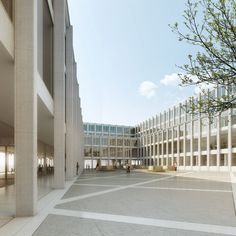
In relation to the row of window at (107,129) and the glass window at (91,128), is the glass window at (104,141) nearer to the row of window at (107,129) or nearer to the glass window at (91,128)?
the row of window at (107,129)

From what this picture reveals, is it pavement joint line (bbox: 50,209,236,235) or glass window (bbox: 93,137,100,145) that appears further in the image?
glass window (bbox: 93,137,100,145)

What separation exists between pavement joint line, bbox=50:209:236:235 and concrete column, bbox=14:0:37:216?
4.23 feet

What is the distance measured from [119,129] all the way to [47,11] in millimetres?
79631

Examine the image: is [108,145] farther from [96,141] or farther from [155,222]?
[155,222]

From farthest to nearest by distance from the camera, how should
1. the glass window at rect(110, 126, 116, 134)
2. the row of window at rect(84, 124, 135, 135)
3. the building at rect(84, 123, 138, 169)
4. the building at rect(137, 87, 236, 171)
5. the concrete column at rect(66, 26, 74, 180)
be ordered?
the glass window at rect(110, 126, 116, 134) < the row of window at rect(84, 124, 135, 135) < the building at rect(84, 123, 138, 169) < the building at rect(137, 87, 236, 171) < the concrete column at rect(66, 26, 74, 180)

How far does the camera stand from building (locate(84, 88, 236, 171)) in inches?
2055

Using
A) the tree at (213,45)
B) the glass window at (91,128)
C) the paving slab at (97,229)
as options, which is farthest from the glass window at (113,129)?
the tree at (213,45)

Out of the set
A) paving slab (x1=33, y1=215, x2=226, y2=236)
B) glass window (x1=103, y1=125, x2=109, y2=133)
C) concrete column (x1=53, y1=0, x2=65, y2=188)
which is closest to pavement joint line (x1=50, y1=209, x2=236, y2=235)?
paving slab (x1=33, y1=215, x2=226, y2=236)

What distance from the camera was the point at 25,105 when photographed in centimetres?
993

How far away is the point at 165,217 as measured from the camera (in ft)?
31.7

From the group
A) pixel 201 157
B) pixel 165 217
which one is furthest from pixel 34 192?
pixel 201 157

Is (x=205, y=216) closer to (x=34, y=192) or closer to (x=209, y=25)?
(x=34, y=192)

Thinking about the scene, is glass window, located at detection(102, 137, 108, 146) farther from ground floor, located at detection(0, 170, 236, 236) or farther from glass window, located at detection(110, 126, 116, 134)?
ground floor, located at detection(0, 170, 236, 236)

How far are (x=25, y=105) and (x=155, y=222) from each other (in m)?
5.18
